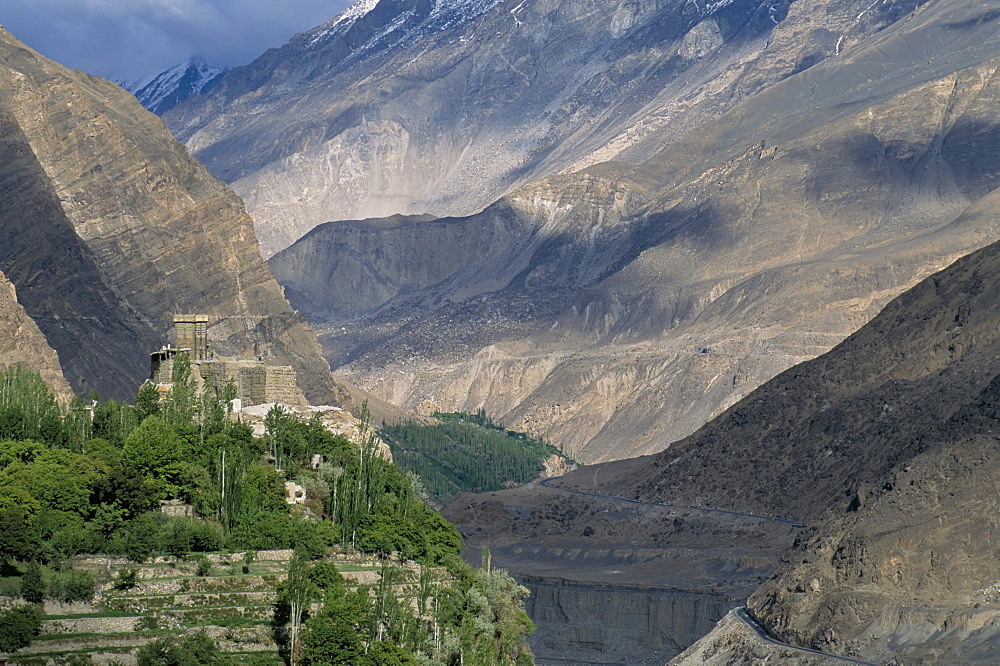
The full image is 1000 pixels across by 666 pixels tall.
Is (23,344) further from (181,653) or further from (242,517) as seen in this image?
(181,653)

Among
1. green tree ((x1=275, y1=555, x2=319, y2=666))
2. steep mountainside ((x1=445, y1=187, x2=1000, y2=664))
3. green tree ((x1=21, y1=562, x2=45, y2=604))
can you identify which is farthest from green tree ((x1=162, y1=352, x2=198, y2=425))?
steep mountainside ((x1=445, y1=187, x2=1000, y2=664))

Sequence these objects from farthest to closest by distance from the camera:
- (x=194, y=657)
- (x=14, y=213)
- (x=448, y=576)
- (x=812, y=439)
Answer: (x=14, y=213) → (x=812, y=439) → (x=448, y=576) → (x=194, y=657)

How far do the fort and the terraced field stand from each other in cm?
2226

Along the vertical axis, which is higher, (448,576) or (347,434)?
(347,434)

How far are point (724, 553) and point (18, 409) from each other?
293ft

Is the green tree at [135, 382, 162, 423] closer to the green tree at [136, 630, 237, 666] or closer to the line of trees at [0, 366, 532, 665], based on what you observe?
the line of trees at [0, 366, 532, 665]

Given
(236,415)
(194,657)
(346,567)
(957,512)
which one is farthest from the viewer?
(957,512)

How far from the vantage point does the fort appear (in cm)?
9069

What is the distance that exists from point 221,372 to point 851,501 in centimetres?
3907

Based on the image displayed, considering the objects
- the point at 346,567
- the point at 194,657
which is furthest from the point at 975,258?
the point at 194,657

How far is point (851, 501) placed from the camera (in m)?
112

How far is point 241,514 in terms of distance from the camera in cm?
7262

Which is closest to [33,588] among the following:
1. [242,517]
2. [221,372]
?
[242,517]

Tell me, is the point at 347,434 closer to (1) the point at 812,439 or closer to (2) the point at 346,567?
(2) the point at 346,567
